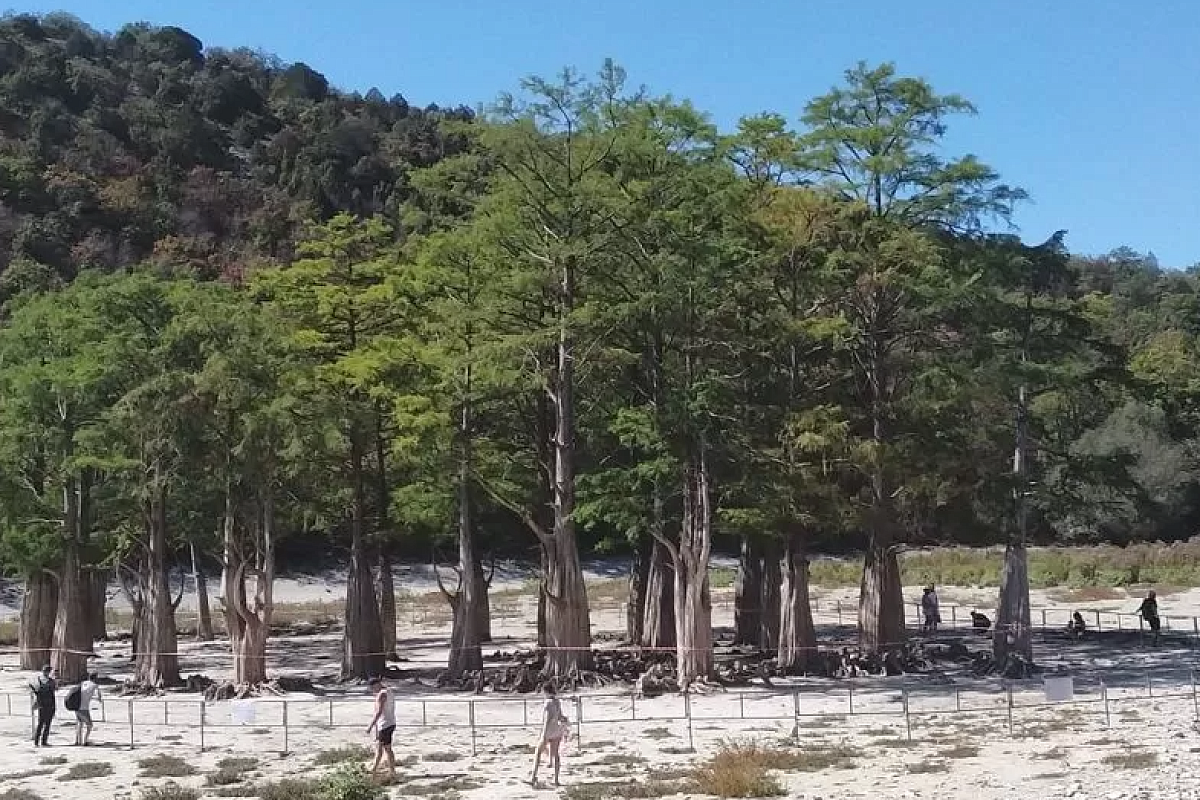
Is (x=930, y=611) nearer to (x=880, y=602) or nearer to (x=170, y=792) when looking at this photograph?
(x=880, y=602)

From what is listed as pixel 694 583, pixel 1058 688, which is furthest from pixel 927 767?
pixel 694 583

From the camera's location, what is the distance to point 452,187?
40.5 metres

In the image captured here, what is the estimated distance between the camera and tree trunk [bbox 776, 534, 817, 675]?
3828cm

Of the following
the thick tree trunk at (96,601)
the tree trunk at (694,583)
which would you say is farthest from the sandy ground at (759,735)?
the thick tree trunk at (96,601)

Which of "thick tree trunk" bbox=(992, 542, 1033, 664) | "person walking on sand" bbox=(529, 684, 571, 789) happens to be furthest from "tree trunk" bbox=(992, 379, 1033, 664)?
"person walking on sand" bbox=(529, 684, 571, 789)

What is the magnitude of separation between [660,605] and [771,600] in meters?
3.55

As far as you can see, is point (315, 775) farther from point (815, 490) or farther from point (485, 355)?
point (815, 490)

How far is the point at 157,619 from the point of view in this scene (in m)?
37.5

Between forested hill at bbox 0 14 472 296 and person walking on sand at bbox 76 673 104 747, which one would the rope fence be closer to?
person walking on sand at bbox 76 673 104 747

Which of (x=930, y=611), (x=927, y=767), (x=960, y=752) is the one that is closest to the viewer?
(x=927, y=767)

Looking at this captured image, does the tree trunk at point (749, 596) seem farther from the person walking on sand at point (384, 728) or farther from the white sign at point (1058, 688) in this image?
the person walking on sand at point (384, 728)

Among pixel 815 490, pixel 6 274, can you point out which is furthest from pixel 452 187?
pixel 6 274

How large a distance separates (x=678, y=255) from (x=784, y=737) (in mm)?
14295

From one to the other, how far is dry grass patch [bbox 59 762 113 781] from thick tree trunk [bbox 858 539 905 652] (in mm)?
22328
